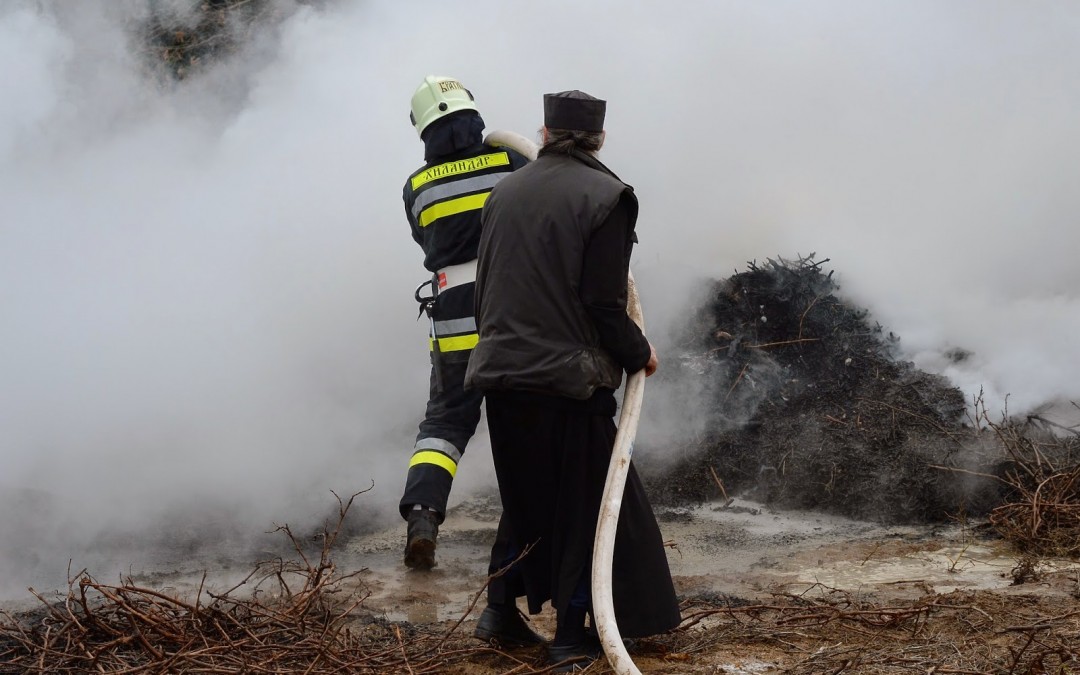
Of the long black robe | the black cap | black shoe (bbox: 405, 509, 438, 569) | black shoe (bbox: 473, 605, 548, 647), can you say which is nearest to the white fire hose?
the long black robe

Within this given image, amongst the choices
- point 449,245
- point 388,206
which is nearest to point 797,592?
point 449,245

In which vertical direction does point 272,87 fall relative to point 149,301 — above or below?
above

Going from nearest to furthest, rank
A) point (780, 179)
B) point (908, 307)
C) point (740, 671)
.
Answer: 1. point (740, 671)
2. point (908, 307)
3. point (780, 179)

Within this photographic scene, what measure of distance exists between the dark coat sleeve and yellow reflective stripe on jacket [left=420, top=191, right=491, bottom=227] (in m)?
1.61

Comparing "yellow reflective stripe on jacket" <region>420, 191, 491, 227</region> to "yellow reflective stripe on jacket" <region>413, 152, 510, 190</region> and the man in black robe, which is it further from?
the man in black robe

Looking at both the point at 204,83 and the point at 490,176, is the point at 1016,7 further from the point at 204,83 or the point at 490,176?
the point at 204,83

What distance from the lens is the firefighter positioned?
16.6 ft

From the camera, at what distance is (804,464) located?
5.98 metres

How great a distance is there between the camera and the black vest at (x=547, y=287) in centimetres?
348

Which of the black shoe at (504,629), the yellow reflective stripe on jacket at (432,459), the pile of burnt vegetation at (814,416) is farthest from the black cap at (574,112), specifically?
the pile of burnt vegetation at (814,416)

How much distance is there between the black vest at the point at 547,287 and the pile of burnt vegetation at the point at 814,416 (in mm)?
2580

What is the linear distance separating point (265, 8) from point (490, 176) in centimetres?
583

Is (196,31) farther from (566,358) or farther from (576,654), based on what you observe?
(576,654)

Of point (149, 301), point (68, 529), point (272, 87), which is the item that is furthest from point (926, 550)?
point (272, 87)
